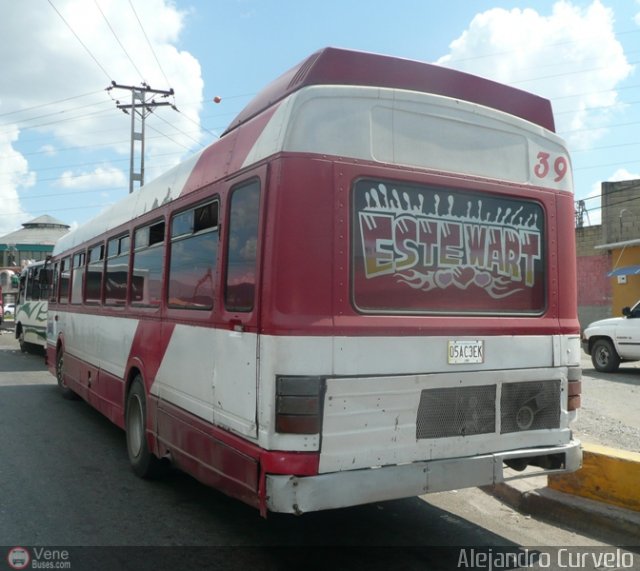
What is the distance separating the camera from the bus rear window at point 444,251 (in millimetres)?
4098

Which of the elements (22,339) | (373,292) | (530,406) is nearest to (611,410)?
(530,406)

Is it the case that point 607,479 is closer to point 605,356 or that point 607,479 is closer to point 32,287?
point 605,356

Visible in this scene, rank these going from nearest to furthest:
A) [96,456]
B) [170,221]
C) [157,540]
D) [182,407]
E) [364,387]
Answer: [364,387] → [157,540] → [182,407] → [170,221] → [96,456]

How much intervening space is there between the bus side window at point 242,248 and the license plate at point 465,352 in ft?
4.59

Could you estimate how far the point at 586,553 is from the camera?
454 cm

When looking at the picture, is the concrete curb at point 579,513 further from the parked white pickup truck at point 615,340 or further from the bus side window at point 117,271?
the parked white pickup truck at point 615,340

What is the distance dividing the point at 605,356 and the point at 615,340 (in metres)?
0.55

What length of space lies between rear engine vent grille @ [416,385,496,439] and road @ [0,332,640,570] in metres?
0.97

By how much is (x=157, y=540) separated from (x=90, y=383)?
14.5 ft

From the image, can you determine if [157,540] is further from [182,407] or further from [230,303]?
[230,303]

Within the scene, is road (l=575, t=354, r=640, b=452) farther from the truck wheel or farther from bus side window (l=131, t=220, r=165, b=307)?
bus side window (l=131, t=220, r=165, b=307)

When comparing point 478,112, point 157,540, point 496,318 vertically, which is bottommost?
point 157,540

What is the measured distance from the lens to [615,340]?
46.7 ft

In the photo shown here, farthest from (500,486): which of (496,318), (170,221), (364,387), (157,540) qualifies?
(170,221)
